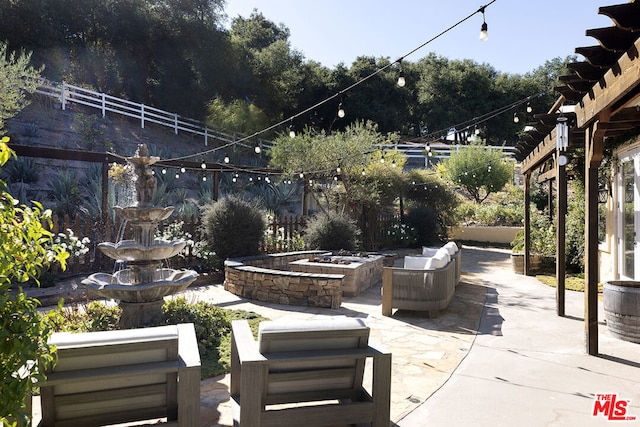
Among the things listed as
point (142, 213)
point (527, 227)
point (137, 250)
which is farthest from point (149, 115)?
point (137, 250)

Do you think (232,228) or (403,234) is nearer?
(232,228)

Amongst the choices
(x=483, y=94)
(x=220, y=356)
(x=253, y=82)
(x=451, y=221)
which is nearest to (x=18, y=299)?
(x=220, y=356)

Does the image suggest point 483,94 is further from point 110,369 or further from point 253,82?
point 110,369

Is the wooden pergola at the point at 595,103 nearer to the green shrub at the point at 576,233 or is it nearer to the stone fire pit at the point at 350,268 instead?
the stone fire pit at the point at 350,268

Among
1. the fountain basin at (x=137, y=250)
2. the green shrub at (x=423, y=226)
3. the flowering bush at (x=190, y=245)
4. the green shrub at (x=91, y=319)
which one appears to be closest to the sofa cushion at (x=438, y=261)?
the fountain basin at (x=137, y=250)

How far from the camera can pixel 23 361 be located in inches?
56.4

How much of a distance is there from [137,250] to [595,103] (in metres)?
4.89

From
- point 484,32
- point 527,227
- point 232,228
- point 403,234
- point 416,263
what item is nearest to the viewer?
point 484,32

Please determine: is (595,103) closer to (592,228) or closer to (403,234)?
(592,228)

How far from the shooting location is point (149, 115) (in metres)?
23.8
